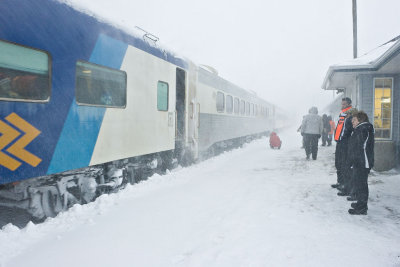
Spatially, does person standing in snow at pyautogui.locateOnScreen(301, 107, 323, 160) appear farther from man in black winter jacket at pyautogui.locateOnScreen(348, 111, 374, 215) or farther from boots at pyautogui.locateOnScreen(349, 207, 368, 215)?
boots at pyautogui.locateOnScreen(349, 207, 368, 215)

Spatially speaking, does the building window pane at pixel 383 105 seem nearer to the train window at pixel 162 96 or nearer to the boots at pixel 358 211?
the boots at pixel 358 211

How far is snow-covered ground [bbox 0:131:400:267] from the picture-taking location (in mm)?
2941

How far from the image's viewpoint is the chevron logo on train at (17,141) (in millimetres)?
3189

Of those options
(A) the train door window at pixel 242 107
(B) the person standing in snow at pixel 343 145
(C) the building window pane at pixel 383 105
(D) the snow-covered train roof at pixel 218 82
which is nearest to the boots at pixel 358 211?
(B) the person standing in snow at pixel 343 145

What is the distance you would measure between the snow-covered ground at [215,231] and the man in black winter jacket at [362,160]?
7.5 inches

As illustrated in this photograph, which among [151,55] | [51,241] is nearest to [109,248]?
[51,241]

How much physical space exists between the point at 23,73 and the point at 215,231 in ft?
9.56

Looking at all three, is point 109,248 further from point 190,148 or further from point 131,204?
point 190,148

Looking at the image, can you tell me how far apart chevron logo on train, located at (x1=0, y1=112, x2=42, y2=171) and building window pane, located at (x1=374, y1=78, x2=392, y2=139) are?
8701 millimetres

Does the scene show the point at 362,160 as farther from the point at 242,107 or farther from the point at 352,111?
the point at 242,107

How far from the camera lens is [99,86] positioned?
465 cm

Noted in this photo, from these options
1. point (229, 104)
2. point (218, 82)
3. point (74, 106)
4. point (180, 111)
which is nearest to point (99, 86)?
point (74, 106)

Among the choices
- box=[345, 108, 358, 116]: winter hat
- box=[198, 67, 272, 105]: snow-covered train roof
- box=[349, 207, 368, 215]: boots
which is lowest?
box=[349, 207, 368, 215]: boots

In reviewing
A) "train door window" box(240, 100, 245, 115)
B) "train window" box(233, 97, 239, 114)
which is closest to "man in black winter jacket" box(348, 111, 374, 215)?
"train window" box(233, 97, 239, 114)
